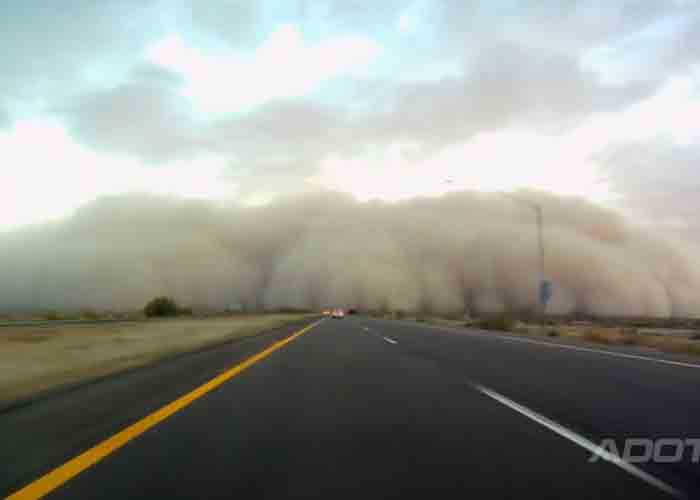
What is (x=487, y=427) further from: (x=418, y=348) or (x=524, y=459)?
(x=418, y=348)

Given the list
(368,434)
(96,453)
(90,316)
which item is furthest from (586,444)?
(90,316)

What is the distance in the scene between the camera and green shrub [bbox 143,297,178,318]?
115 m

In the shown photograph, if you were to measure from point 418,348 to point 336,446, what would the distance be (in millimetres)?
14146

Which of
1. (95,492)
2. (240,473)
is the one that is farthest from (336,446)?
(95,492)

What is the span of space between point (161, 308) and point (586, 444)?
4622 inches

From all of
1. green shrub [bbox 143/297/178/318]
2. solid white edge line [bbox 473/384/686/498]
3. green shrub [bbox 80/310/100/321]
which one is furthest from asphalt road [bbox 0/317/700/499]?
green shrub [bbox 143/297/178/318]

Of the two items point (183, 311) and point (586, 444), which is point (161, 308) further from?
point (586, 444)

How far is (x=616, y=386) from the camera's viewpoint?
1023cm

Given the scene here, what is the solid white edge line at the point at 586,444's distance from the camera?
4609 millimetres

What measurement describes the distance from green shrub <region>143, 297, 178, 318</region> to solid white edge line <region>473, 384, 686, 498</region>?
11233 centimetres

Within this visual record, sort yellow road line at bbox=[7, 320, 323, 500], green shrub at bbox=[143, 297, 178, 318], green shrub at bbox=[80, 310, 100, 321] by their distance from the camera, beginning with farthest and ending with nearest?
green shrub at bbox=[143, 297, 178, 318] < green shrub at bbox=[80, 310, 100, 321] < yellow road line at bbox=[7, 320, 323, 500]

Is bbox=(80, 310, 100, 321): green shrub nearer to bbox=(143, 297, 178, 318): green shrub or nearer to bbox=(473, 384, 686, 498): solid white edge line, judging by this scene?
bbox=(143, 297, 178, 318): green shrub

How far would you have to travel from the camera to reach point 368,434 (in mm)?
6551

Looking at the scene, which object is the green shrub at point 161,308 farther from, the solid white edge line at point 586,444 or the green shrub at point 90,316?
the solid white edge line at point 586,444
